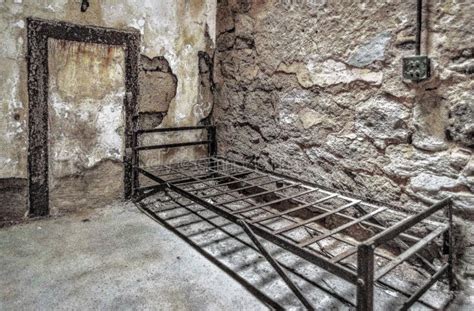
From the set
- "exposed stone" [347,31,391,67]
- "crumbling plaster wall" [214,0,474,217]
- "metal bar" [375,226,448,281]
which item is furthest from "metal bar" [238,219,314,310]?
"exposed stone" [347,31,391,67]

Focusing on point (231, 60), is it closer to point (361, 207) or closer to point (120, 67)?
point (120, 67)

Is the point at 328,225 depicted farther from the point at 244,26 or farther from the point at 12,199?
the point at 12,199

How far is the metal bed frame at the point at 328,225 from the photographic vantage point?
108cm

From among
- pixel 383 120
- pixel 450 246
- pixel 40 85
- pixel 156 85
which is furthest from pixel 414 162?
pixel 40 85

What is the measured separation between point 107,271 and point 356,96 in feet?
4.90

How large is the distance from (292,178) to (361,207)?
17.1 inches

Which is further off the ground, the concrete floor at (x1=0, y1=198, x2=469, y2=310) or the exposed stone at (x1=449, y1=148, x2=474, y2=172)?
the exposed stone at (x1=449, y1=148, x2=474, y2=172)

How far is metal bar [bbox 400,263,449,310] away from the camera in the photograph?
110 centimetres

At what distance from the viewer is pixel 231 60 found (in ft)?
8.66

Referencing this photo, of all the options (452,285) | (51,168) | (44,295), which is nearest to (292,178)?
(452,285)

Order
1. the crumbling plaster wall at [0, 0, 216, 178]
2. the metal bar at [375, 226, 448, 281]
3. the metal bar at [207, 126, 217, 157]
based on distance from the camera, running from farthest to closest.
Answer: the metal bar at [207, 126, 217, 157] < the crumbling plaster wall at [0, 0, 216, 178] < the metal bar at [375, 226, 448, 281]

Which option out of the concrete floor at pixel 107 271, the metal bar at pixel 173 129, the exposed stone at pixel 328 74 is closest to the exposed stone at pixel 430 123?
the exposed stone at pixel 328 74

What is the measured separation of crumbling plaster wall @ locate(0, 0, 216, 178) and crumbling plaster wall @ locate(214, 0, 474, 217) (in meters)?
0.28

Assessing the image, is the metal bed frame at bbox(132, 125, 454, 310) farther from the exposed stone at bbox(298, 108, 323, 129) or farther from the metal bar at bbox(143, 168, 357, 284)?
the exposed stone at bbox(298, 108, 323, 129)
